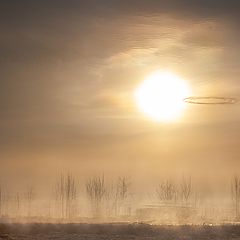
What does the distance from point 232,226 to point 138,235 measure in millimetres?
21274

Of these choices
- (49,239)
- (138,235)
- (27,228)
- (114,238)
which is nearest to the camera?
(49,239)

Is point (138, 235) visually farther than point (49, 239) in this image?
Yes

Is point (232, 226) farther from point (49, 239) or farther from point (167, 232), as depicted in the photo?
point (49, 239)

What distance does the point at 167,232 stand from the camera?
90625mm

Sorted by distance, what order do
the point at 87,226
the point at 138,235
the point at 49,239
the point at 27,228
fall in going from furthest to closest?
the point at 87,226, the point at 27,228, the point at 138,235, the point at 49,239

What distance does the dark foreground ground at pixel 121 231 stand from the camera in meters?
81.5

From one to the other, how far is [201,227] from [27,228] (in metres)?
22.8

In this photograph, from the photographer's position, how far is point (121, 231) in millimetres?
92125

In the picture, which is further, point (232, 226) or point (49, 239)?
point (232, 226)

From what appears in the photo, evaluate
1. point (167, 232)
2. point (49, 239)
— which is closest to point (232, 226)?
point (167, 232)

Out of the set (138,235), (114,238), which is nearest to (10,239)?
(114,238)

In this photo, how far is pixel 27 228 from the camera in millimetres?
93688

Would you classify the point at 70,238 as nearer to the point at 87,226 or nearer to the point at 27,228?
the point at 27,228

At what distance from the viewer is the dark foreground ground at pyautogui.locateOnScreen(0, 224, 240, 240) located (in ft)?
267
